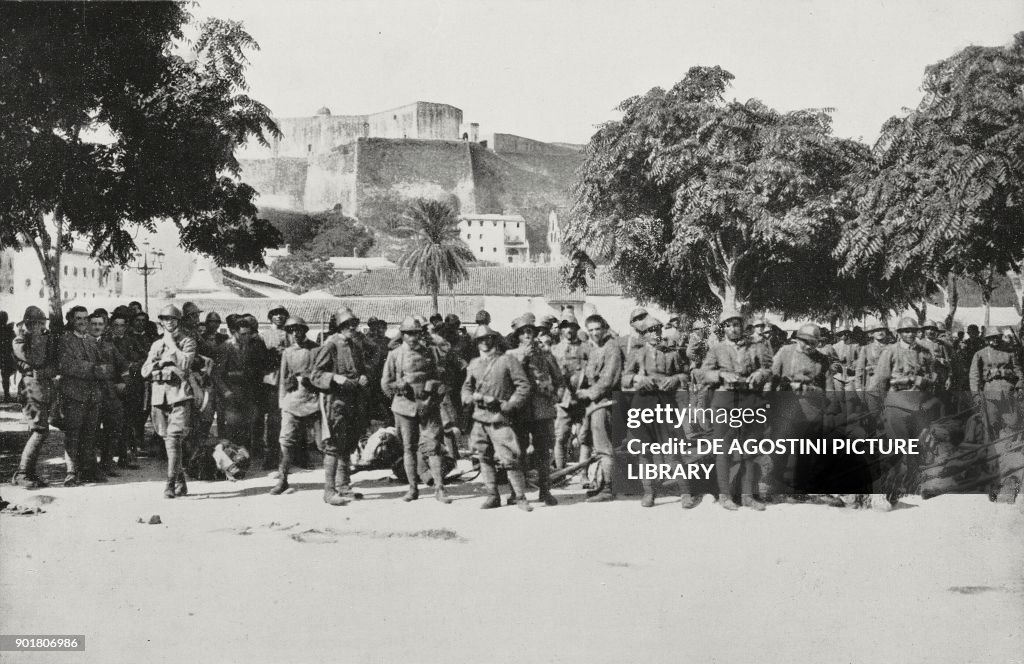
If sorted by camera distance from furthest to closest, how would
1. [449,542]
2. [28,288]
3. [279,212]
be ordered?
[279,212] < [28,288] < [449,542]

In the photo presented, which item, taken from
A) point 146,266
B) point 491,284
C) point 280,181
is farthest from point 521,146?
point 146,266

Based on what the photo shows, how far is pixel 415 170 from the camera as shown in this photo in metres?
91.6

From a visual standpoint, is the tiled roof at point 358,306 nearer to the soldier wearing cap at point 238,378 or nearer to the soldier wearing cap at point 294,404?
the soldier wearing cap at point 238,378

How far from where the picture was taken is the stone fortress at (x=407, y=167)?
9025cm

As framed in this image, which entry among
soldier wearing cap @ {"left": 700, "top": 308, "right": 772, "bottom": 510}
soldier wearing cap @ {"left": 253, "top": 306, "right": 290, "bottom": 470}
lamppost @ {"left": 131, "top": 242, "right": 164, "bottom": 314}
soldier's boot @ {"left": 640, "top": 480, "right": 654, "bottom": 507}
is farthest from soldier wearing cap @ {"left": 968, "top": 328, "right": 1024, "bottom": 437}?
lamppost @ {"left": 131, "top": 242, "right": 164, "bottom": 314}

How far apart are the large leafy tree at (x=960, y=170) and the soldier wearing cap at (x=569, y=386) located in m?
4.45

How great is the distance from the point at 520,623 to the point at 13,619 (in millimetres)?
3082

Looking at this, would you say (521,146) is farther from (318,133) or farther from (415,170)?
(318,133)

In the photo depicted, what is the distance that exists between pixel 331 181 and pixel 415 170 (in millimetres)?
9589

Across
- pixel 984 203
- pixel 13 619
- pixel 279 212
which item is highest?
pixel 279 212

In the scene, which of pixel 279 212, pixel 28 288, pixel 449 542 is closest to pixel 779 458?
pixel 449 542

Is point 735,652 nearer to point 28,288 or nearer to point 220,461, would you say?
point 220,461

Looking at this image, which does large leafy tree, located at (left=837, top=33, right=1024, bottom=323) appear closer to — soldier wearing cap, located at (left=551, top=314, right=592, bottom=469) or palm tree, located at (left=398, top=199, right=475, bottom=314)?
soldier wearing cap, located at (left=551, top=314, right=592, bottom=469)

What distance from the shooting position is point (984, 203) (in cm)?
949
